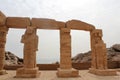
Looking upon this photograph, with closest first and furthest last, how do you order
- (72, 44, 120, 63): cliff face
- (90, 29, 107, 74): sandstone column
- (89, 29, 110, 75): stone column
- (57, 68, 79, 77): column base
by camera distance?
1. (57, 68, 79, 77): column base
2. (89, 29, 110, 75): stone column
3. (90, 29, 107, 74): sandstone column
4. (72, 44, 120, 63): cliff face

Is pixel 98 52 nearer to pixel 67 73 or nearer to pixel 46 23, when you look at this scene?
pixel 67 73

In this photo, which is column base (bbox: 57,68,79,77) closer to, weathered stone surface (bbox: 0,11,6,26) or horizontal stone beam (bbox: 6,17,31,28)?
horizontal stone beam (bbox: 6,17,31,28)

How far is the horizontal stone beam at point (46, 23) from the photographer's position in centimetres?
1320

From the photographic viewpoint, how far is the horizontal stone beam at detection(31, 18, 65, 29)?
1320 centimetres

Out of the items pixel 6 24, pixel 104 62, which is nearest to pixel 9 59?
pixel 6 24

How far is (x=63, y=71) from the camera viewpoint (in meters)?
12.3

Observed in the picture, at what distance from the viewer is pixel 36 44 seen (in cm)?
1335

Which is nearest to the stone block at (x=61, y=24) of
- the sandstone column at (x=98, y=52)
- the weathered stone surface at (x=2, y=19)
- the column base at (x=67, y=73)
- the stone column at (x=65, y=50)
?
the stone column at (x=65, y=50)

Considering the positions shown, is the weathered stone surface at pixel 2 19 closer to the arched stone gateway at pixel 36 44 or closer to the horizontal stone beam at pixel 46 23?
the arched stone gateway at pixel 36 44

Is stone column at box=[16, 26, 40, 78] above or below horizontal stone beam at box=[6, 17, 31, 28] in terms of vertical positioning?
below

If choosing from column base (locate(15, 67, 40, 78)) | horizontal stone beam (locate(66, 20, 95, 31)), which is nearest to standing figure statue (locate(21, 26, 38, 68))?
column base (locate(15, 67, 40, 78))

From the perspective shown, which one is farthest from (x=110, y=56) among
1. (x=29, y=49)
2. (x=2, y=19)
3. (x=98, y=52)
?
(x=2, y=19)

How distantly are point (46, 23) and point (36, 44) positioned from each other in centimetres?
189

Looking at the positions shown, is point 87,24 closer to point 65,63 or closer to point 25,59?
point 65,63
